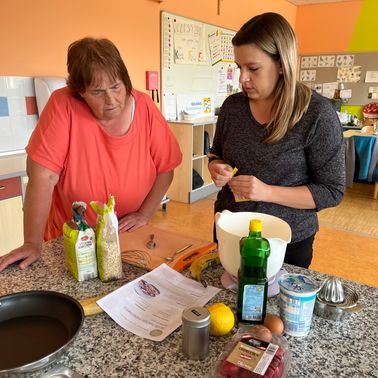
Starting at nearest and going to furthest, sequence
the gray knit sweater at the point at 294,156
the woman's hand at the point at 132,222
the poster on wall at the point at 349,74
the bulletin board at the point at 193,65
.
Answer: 1. the gray knit sweater at the point at 294,156
2. the woman's hand at the point at 132,222
3. the bulletin board at the point at 193,65
4. the poster on wall at the point at 349,74

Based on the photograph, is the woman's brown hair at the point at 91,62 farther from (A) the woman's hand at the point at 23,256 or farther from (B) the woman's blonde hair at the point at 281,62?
(A) the woman's hand at the point at 23,256

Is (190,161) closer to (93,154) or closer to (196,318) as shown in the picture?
(93,154)

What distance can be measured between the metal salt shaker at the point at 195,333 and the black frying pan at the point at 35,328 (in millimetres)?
214

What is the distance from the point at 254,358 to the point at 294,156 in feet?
2.41

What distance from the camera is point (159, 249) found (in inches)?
45.9

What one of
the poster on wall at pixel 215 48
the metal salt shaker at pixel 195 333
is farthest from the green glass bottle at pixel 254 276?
the poster on wall at pixel 215 48

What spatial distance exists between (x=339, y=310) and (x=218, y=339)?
29 cm

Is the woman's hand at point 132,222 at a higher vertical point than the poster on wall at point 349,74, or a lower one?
lower

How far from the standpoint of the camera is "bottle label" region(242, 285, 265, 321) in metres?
0.79

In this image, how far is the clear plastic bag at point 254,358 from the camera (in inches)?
25.1

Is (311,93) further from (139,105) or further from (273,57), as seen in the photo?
(139,105)

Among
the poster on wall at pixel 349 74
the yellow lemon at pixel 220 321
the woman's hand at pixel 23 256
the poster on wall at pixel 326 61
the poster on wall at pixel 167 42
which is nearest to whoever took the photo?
the yellow lemon at pixel 220 321

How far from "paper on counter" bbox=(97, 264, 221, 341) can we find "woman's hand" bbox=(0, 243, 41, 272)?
0.34 m

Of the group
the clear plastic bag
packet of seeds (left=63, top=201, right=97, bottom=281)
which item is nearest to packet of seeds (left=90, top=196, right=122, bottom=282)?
packet of seeds (left=63, top=201, right=97, bottom=281)
